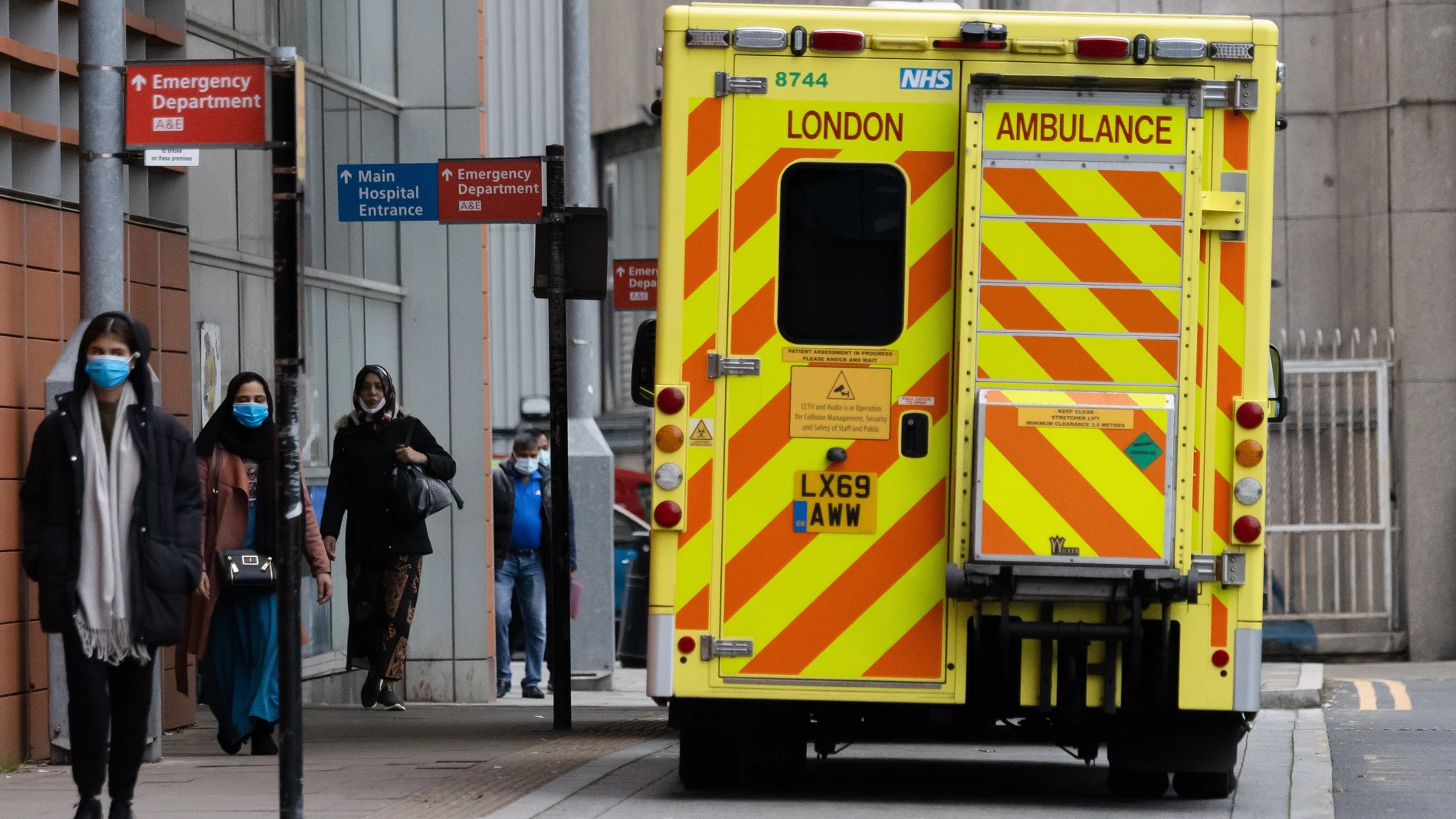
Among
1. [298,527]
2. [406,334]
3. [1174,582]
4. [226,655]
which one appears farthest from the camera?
[406,334]

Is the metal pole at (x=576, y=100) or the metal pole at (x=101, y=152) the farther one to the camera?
the metal pole at (x=576, y=100)

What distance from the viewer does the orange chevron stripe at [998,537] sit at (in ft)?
24.6

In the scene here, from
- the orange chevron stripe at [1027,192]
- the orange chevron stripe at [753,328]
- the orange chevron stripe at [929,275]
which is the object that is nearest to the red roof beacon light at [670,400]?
the orange chevron stripe at [753,328]

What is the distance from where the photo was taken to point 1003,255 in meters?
7.68

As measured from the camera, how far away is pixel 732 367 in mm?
7852

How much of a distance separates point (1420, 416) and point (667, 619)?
11280mm

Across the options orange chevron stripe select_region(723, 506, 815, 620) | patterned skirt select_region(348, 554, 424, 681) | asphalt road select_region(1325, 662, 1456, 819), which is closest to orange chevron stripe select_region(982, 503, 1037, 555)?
orange chevron stripe select_region(723, 506, 815, 620)

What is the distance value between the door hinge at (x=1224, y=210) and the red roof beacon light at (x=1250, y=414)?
25.1 inches

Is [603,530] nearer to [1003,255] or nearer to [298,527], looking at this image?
[1003,255]

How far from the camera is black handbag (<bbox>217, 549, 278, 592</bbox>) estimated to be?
941 cm

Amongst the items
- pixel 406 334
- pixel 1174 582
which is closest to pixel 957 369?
pixel 1174 582

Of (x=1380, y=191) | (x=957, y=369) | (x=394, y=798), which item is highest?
(x=1380, y=191)

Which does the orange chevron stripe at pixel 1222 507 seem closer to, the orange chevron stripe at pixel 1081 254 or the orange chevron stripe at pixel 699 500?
the orange chevron stripe at pixel 1081 254

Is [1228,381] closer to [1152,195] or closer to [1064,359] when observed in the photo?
[1064,359]
